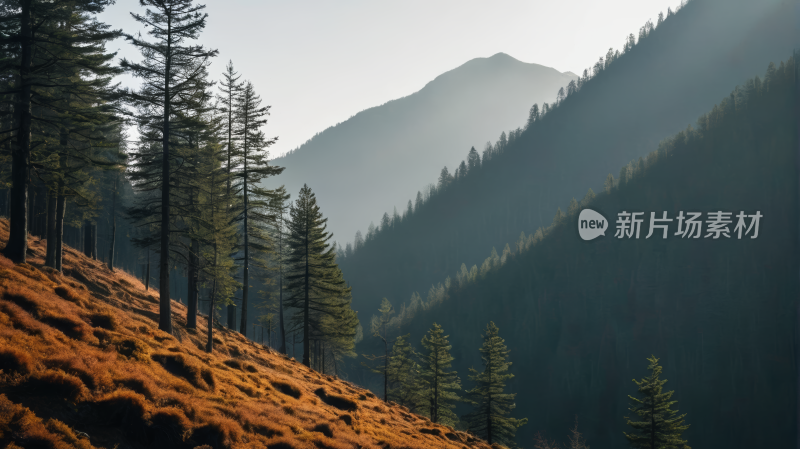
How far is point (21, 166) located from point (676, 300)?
154m

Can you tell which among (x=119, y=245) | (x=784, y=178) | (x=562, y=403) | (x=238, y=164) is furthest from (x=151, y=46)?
(x=784, y=178)

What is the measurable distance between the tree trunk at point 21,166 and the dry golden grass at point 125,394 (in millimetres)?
1997

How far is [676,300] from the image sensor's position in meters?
126

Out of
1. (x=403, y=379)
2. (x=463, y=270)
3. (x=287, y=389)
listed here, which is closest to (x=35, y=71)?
(x=287, y=389)

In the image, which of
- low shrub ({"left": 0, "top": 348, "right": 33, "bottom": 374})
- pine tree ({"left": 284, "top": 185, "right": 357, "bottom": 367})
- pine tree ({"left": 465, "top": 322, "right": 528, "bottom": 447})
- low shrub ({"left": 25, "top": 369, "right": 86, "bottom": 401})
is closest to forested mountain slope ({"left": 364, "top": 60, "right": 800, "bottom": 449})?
pine tree ({"left": 465, "top": 322, "right": 528, "bottom": 447})

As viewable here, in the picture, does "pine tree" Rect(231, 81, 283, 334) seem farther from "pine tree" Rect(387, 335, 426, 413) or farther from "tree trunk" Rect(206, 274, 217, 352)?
"pine tree" Rect(387, 335, 426, 413)

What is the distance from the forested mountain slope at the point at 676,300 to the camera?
107000 millimetres

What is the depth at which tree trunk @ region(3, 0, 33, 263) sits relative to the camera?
53.6ft

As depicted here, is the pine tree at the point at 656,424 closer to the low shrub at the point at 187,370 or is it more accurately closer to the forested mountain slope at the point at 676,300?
the low shrub at the point at 187,370

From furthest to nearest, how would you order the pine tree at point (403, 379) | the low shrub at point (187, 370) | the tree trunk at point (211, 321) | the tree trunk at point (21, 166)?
the pine tree at point (403, 379) → the tree trunk at point (211, 321) → the tree trunk at point (21, 166) → the low shrub at point (187, 370)

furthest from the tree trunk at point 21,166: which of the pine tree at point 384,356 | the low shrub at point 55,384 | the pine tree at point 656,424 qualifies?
the pine tree at point 656,424

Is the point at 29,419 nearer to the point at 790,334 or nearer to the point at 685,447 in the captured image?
the point at 685,447

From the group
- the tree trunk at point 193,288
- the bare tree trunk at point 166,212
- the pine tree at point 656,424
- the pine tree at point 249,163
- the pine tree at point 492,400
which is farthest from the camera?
the pine tree at point 492,400

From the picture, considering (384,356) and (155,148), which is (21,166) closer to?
(155,148)
